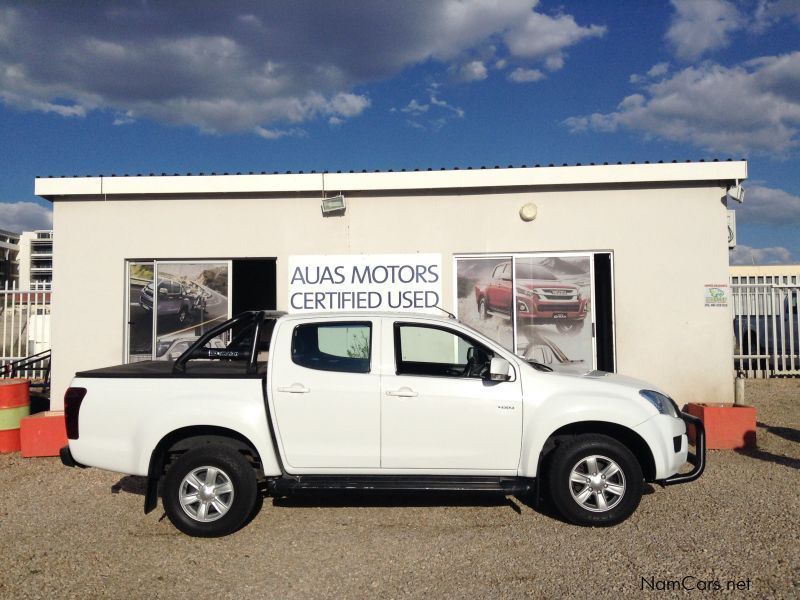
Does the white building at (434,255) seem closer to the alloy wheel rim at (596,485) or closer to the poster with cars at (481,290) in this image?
the poster with cars at (481,290)

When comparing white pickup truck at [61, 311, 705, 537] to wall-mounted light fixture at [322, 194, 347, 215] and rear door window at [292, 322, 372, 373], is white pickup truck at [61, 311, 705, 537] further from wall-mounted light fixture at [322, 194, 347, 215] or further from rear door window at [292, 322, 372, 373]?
wall-mounted light fixture at [322, 194, 347, 215]

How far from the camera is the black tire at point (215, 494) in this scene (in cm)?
→ 526

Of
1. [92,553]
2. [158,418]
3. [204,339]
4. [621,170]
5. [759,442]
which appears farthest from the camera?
[621,170]

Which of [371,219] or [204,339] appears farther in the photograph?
[371,219]

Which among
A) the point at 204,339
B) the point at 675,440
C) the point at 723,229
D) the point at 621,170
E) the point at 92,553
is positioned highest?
the point at 621,170

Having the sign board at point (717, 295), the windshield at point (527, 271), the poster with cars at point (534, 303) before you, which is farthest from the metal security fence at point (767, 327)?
the windshield at point (527, 271)

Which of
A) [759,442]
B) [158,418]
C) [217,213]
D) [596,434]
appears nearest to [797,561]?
[596,434]

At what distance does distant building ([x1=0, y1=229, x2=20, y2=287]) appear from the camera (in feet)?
259

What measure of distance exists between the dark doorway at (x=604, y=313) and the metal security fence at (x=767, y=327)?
14.5 feet

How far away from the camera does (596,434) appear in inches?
216

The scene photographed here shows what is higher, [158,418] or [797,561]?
[158,418]

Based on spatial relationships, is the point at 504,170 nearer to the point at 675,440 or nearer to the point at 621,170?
the point at 621,170

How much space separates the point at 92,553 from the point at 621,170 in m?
7.99

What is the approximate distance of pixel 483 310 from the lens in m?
9.62
